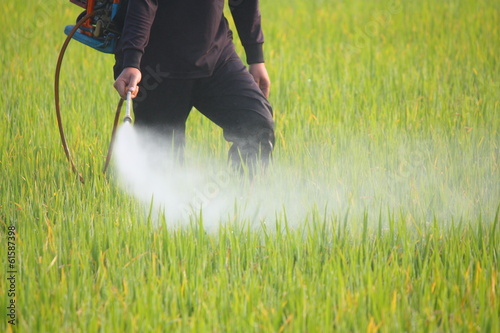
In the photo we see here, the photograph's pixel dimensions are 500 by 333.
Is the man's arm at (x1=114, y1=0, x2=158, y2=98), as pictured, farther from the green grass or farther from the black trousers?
the green grass

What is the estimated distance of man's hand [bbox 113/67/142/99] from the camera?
2680 millimetres

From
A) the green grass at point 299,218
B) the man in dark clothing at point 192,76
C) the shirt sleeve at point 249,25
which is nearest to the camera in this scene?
the green grass at point 299,218

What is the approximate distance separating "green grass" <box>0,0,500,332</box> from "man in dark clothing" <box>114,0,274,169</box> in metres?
0.25

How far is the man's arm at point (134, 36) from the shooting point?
2736mm

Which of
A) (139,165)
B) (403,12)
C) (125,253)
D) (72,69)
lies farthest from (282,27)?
(125,253)

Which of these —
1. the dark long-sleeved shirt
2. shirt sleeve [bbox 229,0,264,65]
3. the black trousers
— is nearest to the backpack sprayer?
the dark long-sleeved shirt

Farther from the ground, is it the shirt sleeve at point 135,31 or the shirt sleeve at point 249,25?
the shirt sleeve at point 249,25

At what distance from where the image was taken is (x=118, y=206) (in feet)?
10.1

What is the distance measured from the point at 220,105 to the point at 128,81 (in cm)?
43

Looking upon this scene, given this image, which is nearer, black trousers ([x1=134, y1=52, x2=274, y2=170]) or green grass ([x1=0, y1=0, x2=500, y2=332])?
green grass ([x1=0, y1=0, x2=500, y2=332])

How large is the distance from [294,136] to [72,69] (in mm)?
2480

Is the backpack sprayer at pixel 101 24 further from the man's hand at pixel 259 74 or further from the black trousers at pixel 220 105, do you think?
the man's hand at pixel 259 74

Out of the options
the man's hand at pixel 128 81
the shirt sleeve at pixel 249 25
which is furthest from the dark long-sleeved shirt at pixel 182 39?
the shirt sleeve at pixel 249 25

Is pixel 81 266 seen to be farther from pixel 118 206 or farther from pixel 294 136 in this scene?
pixel 294 136
